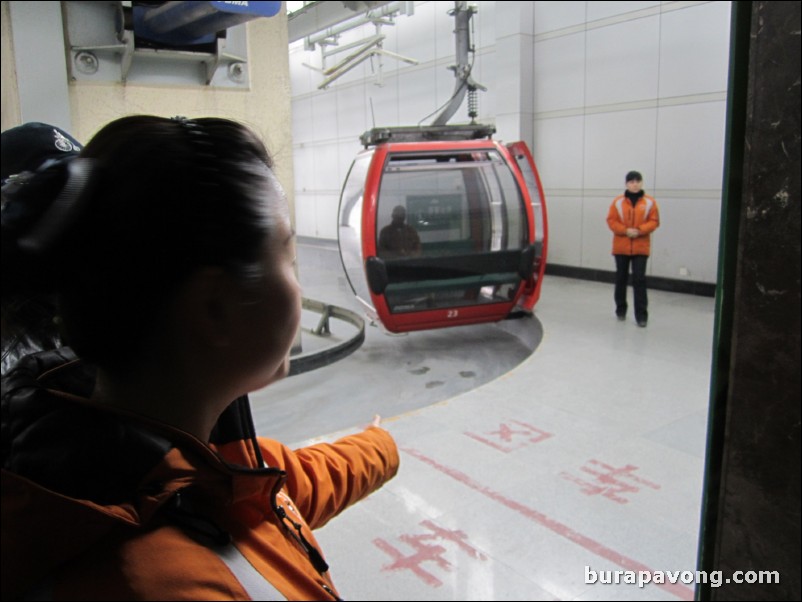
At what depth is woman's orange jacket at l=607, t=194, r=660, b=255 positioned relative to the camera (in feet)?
20.1

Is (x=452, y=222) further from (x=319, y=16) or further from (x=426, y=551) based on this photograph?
(x=319, y=16)

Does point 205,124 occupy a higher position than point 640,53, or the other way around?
point 640,53

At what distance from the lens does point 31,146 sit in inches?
27.1

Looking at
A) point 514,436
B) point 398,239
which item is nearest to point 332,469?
point 514,436

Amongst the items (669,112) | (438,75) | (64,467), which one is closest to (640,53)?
(669,112)

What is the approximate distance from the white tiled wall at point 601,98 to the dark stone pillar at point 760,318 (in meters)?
7.01

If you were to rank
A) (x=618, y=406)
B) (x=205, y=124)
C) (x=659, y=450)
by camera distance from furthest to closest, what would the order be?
(x=618, y=406) < (x=659, y=450) < (x=205, y=124)

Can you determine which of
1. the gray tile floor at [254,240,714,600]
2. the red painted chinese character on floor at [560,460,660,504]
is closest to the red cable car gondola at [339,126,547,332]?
the gray tile floor at [254,240,714,600]

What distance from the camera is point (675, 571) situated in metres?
2.27

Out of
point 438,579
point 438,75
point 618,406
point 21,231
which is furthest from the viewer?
point 438,75

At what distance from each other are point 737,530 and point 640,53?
823cm

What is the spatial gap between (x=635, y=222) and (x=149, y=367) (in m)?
6.15

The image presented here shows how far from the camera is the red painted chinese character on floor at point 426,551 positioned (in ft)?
7.40

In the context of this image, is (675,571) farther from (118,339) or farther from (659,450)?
(118,339)
